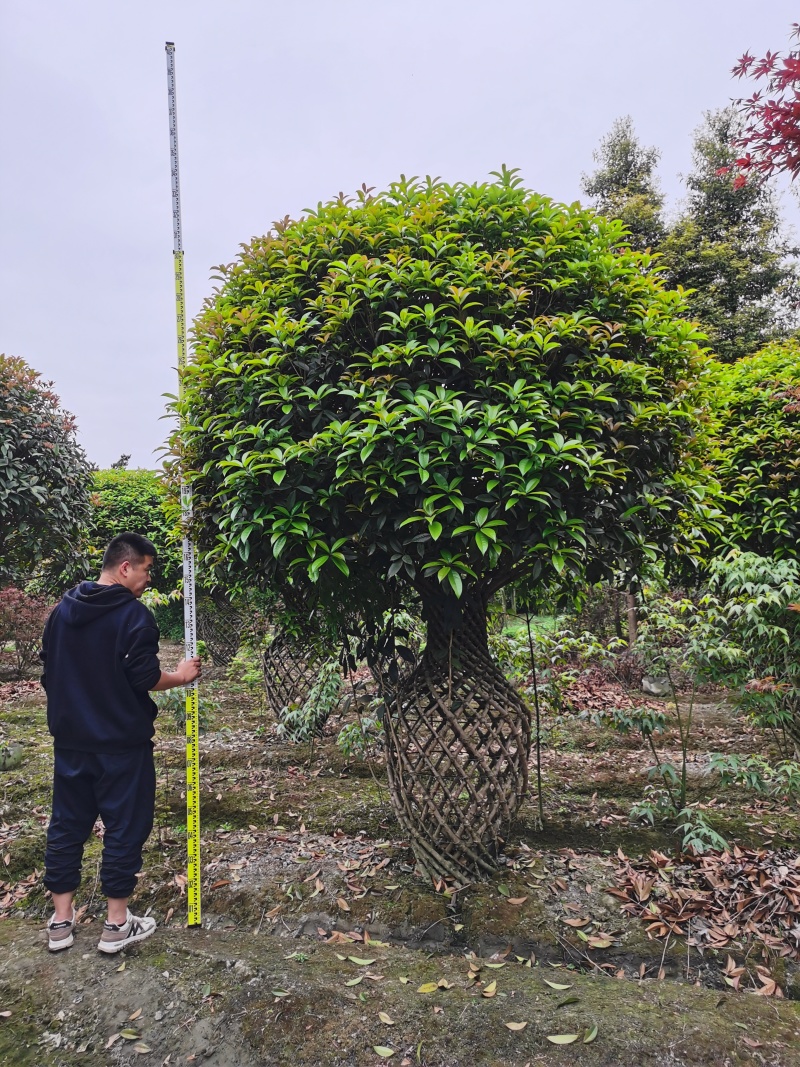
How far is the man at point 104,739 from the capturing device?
113 inches

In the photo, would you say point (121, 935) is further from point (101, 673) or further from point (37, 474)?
point (37, 474)

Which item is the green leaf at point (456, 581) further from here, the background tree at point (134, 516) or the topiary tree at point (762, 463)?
the background tree at point (134, 516)

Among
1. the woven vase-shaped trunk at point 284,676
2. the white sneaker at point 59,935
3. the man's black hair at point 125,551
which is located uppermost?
the man's black hair at point 125,551

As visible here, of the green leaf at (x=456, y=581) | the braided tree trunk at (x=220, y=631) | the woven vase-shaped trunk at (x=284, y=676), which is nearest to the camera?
the green leaf at (x=456, y=581)

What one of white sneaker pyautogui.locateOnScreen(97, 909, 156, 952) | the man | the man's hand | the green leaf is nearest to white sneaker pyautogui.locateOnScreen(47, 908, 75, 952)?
the man

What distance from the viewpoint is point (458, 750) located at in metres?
3.47

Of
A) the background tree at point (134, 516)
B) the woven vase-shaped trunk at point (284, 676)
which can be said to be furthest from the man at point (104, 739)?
the background tree at point (134, 516)

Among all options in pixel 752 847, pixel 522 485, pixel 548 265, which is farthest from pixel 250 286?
pixel 752 847

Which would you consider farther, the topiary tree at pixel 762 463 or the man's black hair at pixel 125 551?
the topiary tree at pixel 762 463

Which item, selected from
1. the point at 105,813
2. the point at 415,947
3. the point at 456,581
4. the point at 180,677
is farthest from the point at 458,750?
the point at 105,813

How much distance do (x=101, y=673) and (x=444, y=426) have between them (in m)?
1.94

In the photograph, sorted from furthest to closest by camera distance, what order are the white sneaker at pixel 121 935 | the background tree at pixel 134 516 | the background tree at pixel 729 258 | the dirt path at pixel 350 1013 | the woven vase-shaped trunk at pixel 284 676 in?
the background tree at pixel 729 258 < the background tree at pixel 134 516 < the woven vase-shaped trunk at pixel 284 676 < the white sneaker at pixel 121 935 < the dirt path at pixel 350 1013

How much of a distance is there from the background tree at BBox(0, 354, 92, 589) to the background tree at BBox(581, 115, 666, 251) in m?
15.0

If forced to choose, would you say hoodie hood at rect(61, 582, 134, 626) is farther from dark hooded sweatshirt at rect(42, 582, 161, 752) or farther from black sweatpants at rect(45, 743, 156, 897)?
black sweatpants at rect(45, 743, 156, 897)
